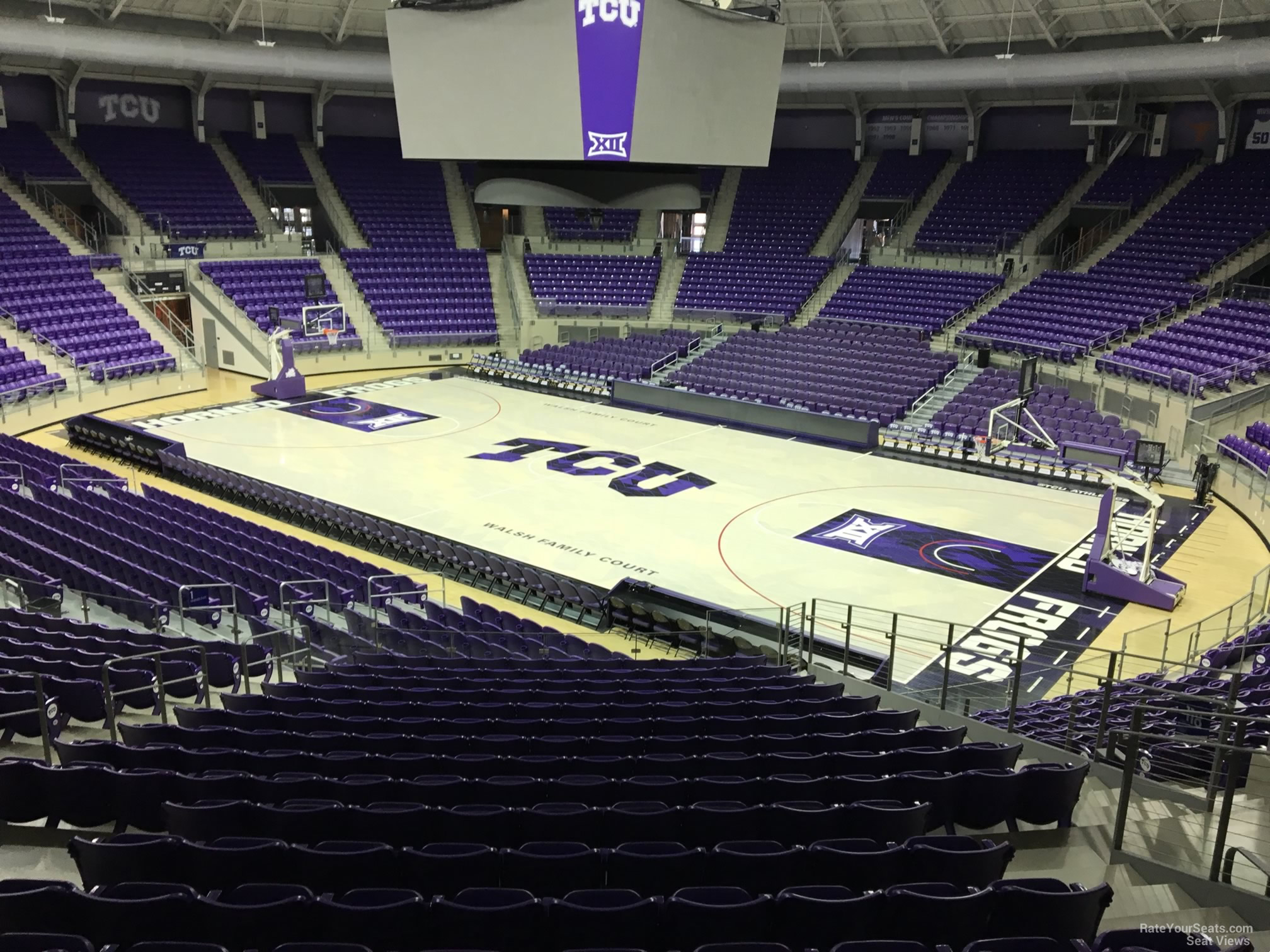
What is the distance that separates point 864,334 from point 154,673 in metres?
26.9

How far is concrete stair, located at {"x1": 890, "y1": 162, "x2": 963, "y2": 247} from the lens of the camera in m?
38.3

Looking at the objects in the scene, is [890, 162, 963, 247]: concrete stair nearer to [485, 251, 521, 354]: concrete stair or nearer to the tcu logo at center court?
[485, 251, 521, 354]: concrete stair

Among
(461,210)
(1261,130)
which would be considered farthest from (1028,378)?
(461,210)

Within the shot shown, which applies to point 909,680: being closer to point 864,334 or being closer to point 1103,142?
point 864,334

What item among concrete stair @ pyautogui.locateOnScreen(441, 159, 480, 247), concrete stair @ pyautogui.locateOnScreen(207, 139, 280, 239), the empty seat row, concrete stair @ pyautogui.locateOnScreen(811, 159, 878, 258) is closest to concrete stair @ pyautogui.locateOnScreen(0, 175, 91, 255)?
concrete stair @ pyautogui.locateOnScreen(207, 139, 280, 239)

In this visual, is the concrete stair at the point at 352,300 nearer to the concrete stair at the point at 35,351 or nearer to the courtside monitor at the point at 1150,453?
the concrete stair at the point at 35,351

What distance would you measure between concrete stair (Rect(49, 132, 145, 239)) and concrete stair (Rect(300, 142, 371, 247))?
23.9 feet

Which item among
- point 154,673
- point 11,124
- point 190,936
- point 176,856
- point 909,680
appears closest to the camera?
point 190,936

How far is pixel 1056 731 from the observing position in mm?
9000

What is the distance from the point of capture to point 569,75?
57.3 feet

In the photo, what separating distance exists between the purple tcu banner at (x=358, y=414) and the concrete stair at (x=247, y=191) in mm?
12360

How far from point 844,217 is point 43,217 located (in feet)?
97.3

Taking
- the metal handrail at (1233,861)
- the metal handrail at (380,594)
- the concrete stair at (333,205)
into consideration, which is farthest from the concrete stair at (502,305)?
the metal handrail at (1233,861)

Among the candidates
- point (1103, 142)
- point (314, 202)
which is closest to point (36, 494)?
point (314, 202)
